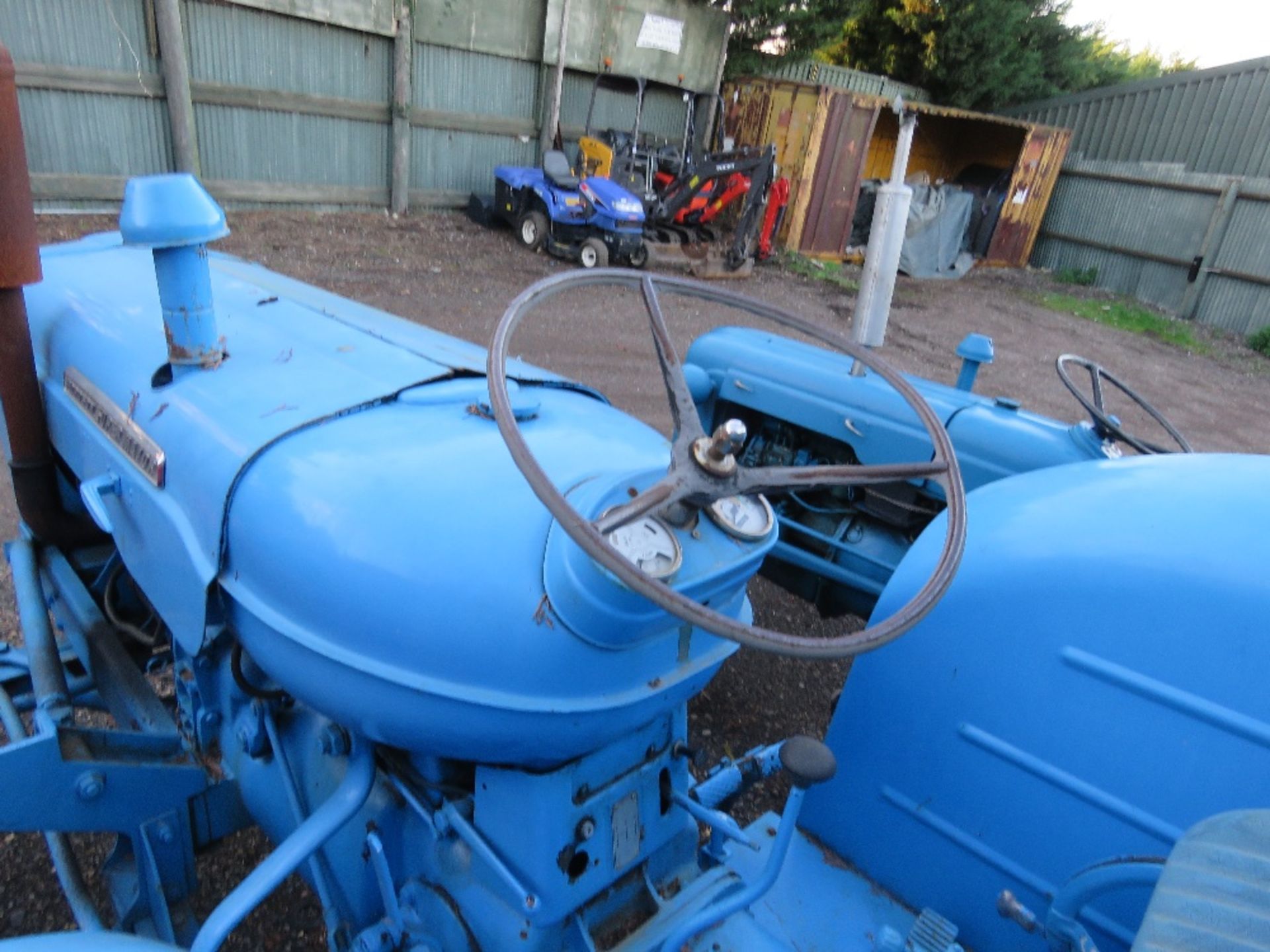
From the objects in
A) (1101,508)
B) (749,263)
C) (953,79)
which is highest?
(953,79)

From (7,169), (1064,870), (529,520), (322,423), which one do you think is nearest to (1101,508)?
(1064,870)

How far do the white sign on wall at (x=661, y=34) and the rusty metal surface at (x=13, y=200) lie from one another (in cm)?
1033

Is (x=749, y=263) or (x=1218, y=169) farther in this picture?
(x=1218, y=169)

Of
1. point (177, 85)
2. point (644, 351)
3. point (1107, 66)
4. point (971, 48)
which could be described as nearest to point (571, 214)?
Result: point (644, 351)

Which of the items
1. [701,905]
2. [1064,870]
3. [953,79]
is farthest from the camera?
[953,79]

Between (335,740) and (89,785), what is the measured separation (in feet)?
1.58

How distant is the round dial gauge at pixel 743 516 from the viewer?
1227 millimetres

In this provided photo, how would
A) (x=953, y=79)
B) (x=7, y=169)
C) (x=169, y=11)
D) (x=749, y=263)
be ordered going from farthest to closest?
(x=953, y=79)
(x=749, y=263)
(x=169, y=11)
(x=7, y=169)

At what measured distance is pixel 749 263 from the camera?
9.68 metres

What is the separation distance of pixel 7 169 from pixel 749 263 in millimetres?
8573

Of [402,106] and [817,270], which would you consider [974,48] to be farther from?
[402,106]

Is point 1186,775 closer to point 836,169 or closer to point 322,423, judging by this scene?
point 322,423

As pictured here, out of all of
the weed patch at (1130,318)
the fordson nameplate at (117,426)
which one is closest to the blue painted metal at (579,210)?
the weed patch at (1130,318)

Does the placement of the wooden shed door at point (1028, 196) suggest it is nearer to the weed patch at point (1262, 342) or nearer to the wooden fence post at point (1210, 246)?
the wooden fence post at point (1210, 246)
